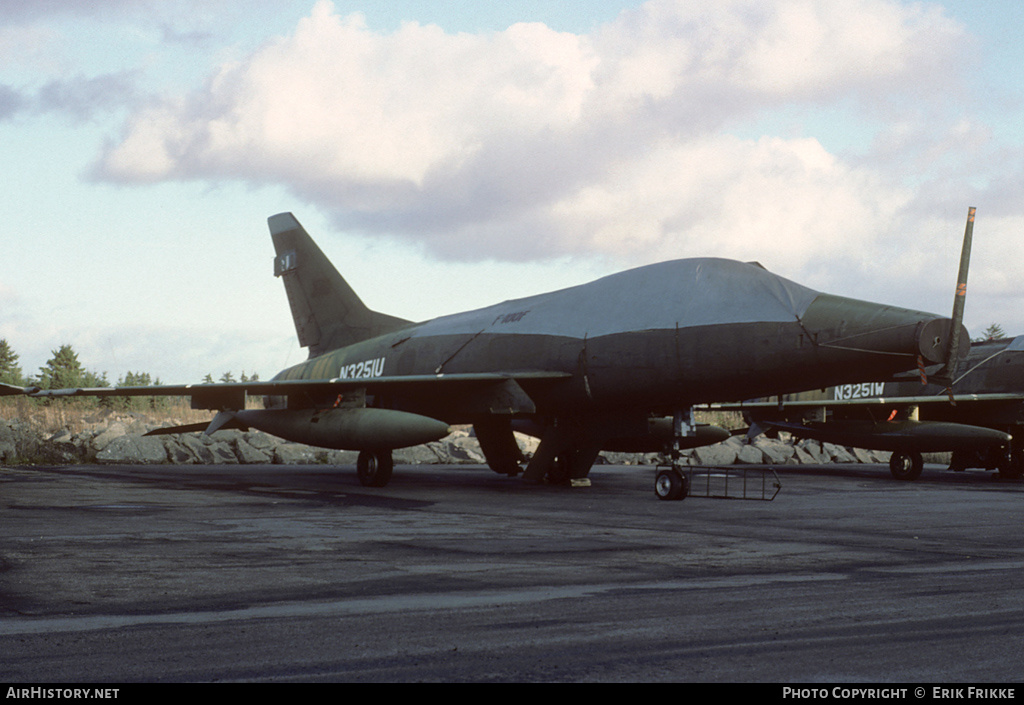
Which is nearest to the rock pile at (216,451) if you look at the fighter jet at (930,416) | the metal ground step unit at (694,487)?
the fighter jet at (930,416)

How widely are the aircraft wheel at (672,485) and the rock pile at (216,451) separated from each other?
7.65 meters

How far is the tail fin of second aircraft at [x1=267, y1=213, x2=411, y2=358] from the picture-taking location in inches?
900

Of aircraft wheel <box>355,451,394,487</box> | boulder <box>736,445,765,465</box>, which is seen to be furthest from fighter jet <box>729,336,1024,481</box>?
aircraft wheel <box>355,451,394,487</box>

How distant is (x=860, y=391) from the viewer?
2541 centimetres

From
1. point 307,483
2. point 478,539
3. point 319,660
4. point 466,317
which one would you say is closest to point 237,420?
point 307,483

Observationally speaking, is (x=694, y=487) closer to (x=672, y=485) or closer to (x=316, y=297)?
(x=672, y=485)

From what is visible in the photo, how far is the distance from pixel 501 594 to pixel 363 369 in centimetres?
1534

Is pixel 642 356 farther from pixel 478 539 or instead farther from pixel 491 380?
pixel 478 539

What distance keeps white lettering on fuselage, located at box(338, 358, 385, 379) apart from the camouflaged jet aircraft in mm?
40

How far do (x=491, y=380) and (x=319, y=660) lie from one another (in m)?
12.7

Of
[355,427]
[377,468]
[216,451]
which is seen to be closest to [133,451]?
[216,451]

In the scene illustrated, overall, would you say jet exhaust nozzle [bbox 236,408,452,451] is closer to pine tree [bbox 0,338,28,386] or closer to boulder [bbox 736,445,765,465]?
boulder [bbox 736,445,765,465]

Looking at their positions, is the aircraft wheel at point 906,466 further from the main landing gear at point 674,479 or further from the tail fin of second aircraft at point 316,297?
the tail fin of second aircraft at point 316,297
